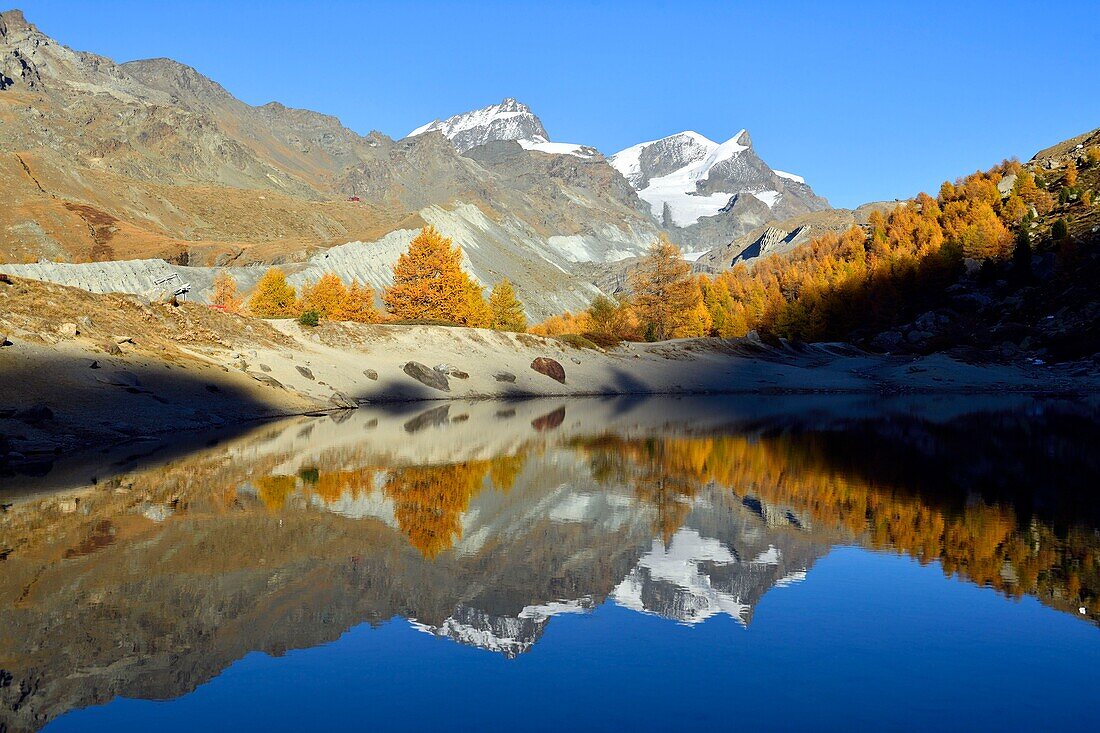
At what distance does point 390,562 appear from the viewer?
1470 cm

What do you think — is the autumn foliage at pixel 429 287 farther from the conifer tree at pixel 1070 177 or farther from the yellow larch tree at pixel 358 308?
the conifer tree at pixel 1070 177

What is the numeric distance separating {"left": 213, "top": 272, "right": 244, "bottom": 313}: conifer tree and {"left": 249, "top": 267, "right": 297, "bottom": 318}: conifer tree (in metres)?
2.55

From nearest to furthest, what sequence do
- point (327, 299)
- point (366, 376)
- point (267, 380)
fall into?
point (267, 380), point (366, 376), point (327, 299)

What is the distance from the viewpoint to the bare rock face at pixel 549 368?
233ft

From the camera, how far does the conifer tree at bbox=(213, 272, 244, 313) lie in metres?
100

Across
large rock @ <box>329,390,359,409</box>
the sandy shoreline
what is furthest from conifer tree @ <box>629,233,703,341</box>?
large rock @ <box>329,390,359,409</box>

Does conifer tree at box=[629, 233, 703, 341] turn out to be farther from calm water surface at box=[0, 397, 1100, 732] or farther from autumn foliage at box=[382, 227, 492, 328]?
calm water surface at box=[0, 397, 1100, 732]

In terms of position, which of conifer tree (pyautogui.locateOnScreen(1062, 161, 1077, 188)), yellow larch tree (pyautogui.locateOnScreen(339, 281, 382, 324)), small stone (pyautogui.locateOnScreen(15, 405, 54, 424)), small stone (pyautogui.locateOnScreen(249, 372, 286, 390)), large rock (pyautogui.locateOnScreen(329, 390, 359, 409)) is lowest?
small stone (pyautogui.locateOnScreen(15, 405, 54, 424))

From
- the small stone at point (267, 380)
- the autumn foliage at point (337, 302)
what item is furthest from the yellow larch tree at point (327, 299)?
the small stone at point (267, 380)

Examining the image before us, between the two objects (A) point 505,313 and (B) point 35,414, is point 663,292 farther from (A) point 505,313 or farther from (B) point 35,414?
(B) point 35,414

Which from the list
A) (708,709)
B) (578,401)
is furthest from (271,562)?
(578,401)

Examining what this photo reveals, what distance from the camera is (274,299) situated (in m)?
98.8

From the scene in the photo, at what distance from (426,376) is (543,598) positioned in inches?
1962

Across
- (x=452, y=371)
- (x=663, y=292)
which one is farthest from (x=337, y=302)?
(x=452, y=371)
